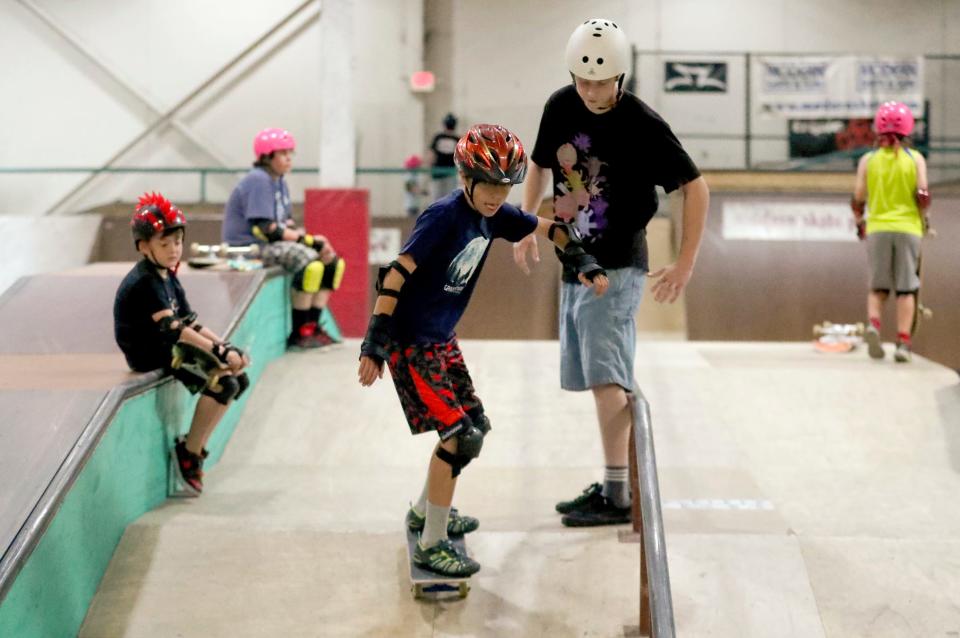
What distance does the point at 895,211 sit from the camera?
6.72 m

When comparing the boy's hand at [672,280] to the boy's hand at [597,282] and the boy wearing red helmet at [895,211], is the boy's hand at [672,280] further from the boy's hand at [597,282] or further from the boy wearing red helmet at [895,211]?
the boy wearing red helmet at [895,211]

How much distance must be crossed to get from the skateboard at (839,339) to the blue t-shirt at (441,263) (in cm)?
453

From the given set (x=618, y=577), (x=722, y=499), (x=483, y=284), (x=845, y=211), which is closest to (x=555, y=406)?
(x=722, y=499)

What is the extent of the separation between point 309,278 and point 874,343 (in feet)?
12.4

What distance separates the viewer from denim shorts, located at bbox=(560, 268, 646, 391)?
3646 millimetres

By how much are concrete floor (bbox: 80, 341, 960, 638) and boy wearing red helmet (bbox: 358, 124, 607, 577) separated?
0.36m

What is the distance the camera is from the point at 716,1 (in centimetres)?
1388

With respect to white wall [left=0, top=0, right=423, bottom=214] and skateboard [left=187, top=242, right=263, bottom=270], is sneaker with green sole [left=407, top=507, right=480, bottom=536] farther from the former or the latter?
white wall [left=0, top=0, right=423, bottom=214]

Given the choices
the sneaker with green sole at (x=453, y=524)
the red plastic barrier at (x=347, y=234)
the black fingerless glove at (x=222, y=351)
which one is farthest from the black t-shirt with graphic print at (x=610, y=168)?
the red plastic barrier at (x=347, y=234)

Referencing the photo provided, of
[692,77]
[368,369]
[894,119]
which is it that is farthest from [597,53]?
[692,77]

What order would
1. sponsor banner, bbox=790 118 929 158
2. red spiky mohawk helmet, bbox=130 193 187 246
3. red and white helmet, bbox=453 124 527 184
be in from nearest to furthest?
red and white helmet, bbox=453 124 527 184 < red spiky mohawk helmet, bbox=130 193 187 246 < sponsor banner, bbox=790 118 929 158

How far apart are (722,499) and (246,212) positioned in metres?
3.95

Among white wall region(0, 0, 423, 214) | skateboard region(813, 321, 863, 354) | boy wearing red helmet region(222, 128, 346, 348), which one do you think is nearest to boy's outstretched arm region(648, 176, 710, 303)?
boy wearing red helmet region(222, 128, 346, 348)

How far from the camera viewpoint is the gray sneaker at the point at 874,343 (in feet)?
22.1
